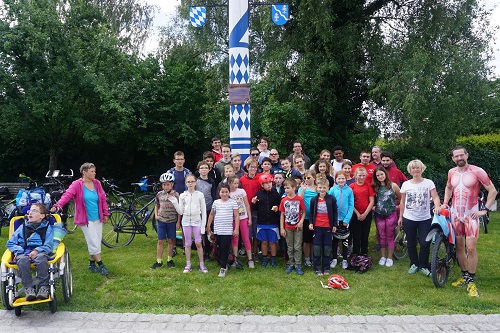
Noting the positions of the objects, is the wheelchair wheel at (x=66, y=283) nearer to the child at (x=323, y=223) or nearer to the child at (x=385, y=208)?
the child at (x=323, y=223)

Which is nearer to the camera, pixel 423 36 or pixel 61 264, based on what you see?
pixel 61 264

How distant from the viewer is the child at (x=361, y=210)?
21.7 ft

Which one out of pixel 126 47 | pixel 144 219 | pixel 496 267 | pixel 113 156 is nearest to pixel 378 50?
pixel 496 267

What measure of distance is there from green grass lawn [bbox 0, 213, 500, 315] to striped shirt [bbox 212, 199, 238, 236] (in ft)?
2.08

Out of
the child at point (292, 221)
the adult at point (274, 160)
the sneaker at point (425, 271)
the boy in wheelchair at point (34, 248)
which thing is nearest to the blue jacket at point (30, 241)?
the boy in wheelchair at point (34, 248)

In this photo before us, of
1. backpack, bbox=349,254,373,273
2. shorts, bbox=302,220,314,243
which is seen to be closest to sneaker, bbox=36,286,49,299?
shorts, bbox=302,220,314,243

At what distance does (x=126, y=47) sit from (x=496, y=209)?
→ 63.1 feet

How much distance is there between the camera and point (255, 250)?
23.1 ft

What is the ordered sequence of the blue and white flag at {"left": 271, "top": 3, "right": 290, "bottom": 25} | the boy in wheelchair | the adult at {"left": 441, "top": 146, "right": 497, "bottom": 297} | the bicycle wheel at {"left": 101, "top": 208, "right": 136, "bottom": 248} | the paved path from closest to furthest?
the paved path
the boy in wheelchair
the adult at {"left": 441, "top": 146, "right": 497, "bottom": 297}
the bicycle wheel at {"left": 101, "top": 208, "right": 136, "bottom": 248}
the blue and white flag at {"left": 271, "top": 3, "right": 290, "bottom": 25}

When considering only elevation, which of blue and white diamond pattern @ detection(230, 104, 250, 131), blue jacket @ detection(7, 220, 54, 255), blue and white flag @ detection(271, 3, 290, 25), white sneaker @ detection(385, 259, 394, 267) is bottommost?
white sneaker @ detection(385, 259, 394, 267)

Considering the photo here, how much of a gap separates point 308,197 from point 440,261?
78.8 inches

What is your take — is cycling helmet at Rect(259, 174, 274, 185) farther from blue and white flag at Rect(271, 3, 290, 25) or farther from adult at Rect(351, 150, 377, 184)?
blue and white flag at Rect(271, 3, 290, 25)

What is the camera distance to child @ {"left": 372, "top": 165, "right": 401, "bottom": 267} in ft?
21.7

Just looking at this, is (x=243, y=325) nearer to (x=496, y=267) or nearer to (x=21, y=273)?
(x=21, y=273)
